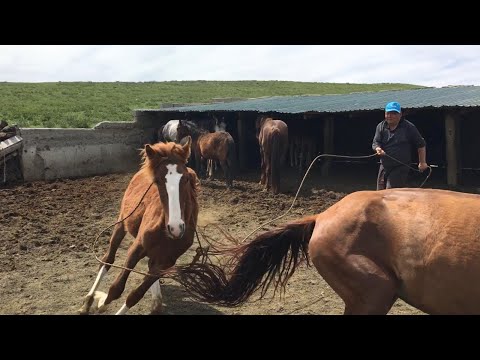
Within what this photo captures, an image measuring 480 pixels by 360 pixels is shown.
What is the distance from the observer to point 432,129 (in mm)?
14008

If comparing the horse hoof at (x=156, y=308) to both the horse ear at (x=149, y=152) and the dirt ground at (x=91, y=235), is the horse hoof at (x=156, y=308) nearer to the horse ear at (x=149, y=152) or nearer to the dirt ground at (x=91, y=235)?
the dirt ground at (x=91, y=235)

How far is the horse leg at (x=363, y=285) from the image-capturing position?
9.68ft

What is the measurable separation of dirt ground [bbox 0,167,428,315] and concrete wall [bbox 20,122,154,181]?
2.26 ft

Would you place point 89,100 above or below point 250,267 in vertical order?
above

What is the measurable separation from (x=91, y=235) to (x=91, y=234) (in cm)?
6

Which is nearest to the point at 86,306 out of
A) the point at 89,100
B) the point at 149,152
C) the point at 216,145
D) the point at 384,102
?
the point at 149,152

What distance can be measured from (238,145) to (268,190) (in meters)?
4.28

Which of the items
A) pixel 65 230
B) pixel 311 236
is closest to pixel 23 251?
pixel 65 230

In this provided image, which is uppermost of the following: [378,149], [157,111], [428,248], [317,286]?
[157,111]

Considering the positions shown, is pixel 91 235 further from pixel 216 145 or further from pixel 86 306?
pixel 216 145

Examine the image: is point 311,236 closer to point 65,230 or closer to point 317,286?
point 317,286

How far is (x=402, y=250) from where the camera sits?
2.96 m
